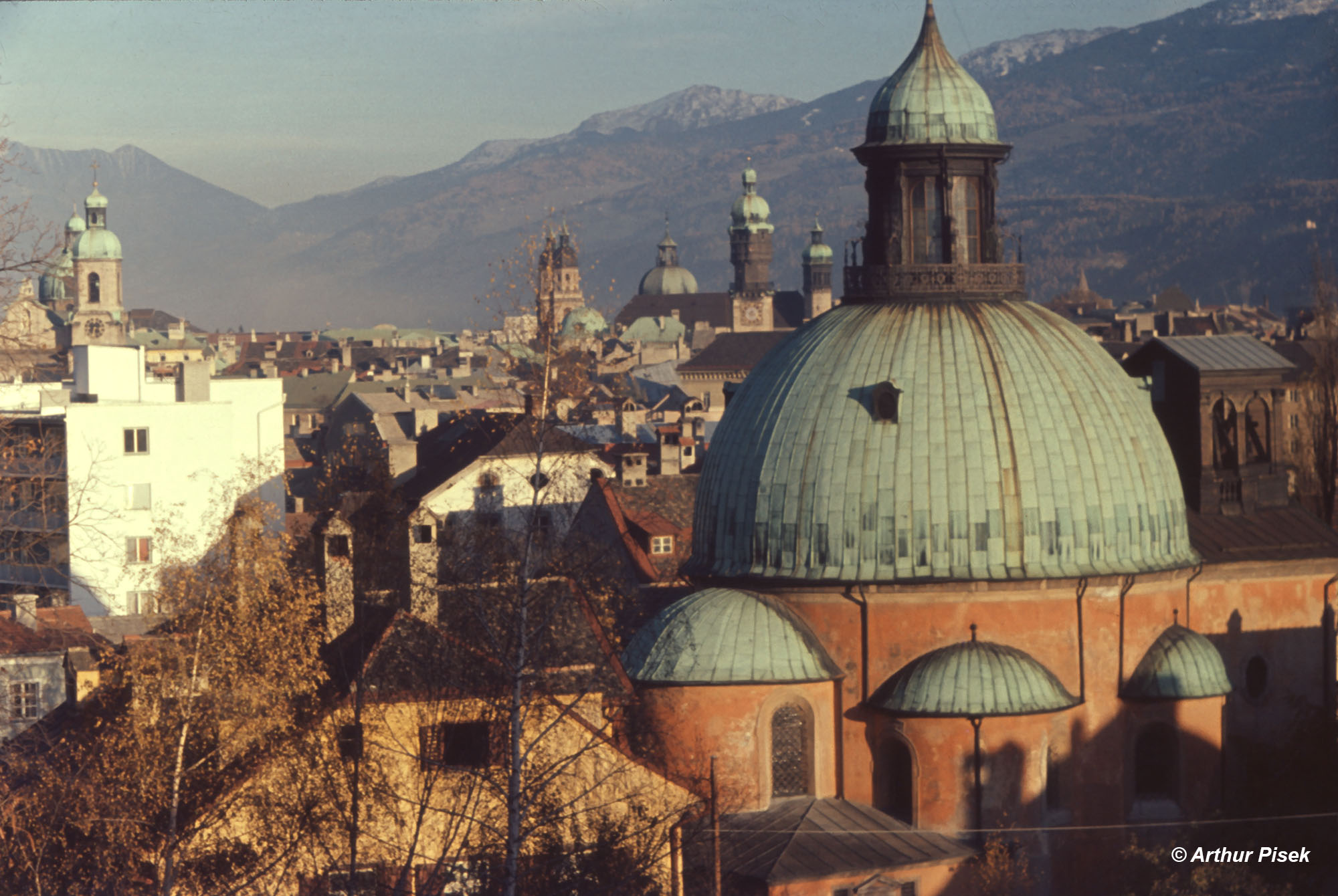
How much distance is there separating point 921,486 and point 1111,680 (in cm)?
611

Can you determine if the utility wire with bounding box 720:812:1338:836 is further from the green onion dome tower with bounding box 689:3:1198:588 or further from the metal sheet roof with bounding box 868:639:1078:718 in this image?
the green onion dome tower with bounding box 689:3:1198:588

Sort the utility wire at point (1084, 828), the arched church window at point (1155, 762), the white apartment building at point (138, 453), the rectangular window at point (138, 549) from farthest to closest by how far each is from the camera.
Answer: the rectangular window at point (138, 549), the white apartment building at point (138, 453), the arched church window at point (1155, 762), the utility wire at point (1084, 828)

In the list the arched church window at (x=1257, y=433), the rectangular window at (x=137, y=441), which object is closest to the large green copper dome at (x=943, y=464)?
the arched church window at (x=1257, y=433)

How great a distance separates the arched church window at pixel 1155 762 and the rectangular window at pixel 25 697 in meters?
24.6

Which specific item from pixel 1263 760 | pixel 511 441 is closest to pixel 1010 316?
pixel 1263 760

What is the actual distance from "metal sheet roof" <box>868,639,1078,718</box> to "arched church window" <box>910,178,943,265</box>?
1041 centimetres

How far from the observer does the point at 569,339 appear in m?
35.0

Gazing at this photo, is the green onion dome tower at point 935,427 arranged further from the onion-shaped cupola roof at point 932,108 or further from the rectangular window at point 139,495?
the rectangular window at point 139,495

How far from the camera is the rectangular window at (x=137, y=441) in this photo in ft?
277

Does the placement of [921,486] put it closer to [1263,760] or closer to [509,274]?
[1263,760]

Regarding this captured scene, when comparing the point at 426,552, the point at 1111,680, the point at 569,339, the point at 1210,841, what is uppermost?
the point at 569,339

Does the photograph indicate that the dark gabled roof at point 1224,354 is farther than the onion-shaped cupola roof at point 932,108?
Yes

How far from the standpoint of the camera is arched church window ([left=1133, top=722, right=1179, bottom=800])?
50.9 m

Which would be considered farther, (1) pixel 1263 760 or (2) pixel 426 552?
(1) pixel 1263 760
